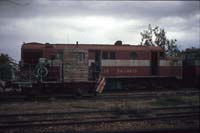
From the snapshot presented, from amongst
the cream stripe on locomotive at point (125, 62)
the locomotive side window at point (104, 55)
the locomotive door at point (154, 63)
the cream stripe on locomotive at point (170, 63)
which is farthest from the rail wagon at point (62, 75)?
the cream stripe on locomotive at point (170, 63)

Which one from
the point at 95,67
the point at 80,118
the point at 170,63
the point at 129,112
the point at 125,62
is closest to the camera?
the point at 80,118

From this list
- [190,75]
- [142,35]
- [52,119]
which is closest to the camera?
[52,119]

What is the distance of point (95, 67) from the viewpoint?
2208cm

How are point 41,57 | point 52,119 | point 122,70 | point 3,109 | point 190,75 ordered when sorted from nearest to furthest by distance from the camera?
point 52,119, point 3,109, point 41,57, point 122,70, point 190,75

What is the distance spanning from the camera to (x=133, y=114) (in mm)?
12414

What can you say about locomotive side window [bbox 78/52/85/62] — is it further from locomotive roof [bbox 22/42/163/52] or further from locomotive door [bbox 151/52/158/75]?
locomotive door [bbox 151/52/158/75]

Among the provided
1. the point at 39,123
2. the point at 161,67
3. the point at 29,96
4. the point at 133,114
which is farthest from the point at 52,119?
the point at 161,67

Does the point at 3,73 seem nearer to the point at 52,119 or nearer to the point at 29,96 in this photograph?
the point at 29,96

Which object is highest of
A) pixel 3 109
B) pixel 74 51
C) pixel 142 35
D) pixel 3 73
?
pixel 142 35

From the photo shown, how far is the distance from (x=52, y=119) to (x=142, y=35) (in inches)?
1797

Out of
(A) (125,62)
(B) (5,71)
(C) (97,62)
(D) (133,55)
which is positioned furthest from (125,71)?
→ (B) (5,71)

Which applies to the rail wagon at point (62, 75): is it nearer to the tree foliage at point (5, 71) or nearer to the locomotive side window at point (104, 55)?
the tree foliage at point (5, 71)

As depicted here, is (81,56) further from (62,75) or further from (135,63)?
(135,63)

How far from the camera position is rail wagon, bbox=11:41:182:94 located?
62.1 feet
